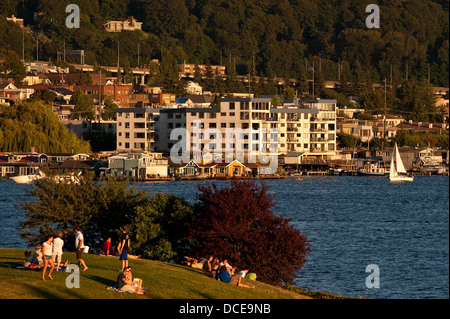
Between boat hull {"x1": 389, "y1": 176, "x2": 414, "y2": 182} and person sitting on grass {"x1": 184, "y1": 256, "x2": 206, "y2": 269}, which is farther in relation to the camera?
boat hull {"x1": 389, "y1": 176, "x2": 414, "y2": 182}

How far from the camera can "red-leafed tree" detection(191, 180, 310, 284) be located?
2770cm

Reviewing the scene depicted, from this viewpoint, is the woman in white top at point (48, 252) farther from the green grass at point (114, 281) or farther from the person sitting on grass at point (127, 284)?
the person sitting on grass at point (127, 284)

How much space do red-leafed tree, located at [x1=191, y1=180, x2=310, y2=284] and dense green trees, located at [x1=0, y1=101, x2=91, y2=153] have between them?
57258 millimetres

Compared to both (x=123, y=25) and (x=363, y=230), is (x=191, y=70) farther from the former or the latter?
(x=363, y=230)

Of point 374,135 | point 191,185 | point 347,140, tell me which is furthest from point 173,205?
point 374,135

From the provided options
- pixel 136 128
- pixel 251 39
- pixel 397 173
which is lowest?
pixel 397 173

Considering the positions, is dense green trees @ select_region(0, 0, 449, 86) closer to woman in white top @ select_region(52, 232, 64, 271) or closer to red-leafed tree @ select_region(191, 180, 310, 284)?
red-leafed tree @ select_region(191, 180, 310, 284)

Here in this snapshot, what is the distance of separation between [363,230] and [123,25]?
144630 millimetres

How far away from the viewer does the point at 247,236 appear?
27.9 m

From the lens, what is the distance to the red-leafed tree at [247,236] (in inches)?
1091

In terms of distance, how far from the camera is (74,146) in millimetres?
87625

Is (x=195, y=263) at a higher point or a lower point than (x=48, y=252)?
lower

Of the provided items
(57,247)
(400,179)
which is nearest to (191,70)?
(400,179)

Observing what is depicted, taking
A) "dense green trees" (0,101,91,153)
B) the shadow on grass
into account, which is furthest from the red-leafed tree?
"dense green trees" (0,101,91,153)
